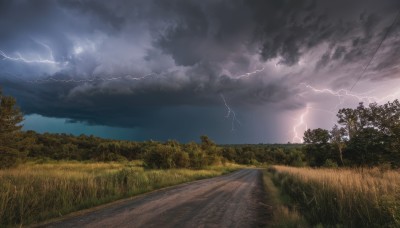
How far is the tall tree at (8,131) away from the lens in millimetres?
34875

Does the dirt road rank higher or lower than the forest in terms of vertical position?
lower

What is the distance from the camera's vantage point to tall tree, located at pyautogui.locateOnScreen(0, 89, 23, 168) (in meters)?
34.9

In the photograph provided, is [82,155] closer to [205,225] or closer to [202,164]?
[202,164]

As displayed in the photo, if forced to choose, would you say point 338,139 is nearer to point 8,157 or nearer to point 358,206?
point 358,206

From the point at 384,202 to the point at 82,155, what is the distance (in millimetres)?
69268

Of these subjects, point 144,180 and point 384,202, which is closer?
point 384,202

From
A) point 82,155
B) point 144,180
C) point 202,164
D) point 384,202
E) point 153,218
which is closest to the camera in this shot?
point 384,202

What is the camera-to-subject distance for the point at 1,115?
35531 mm

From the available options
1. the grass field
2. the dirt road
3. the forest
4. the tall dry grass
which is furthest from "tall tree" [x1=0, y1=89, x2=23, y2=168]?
the tall dry grass

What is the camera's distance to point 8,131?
3653 centimetres

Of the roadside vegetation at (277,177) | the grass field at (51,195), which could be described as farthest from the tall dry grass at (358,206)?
the grass field at (51,195)

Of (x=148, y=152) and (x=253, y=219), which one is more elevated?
(x=148, y=152)

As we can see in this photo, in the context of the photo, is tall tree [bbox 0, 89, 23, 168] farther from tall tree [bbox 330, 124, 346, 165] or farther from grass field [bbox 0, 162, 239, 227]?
tall tree [bbox 330, 124, 346, 165]

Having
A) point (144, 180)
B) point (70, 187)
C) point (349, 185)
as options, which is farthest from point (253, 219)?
point (144, 180)
